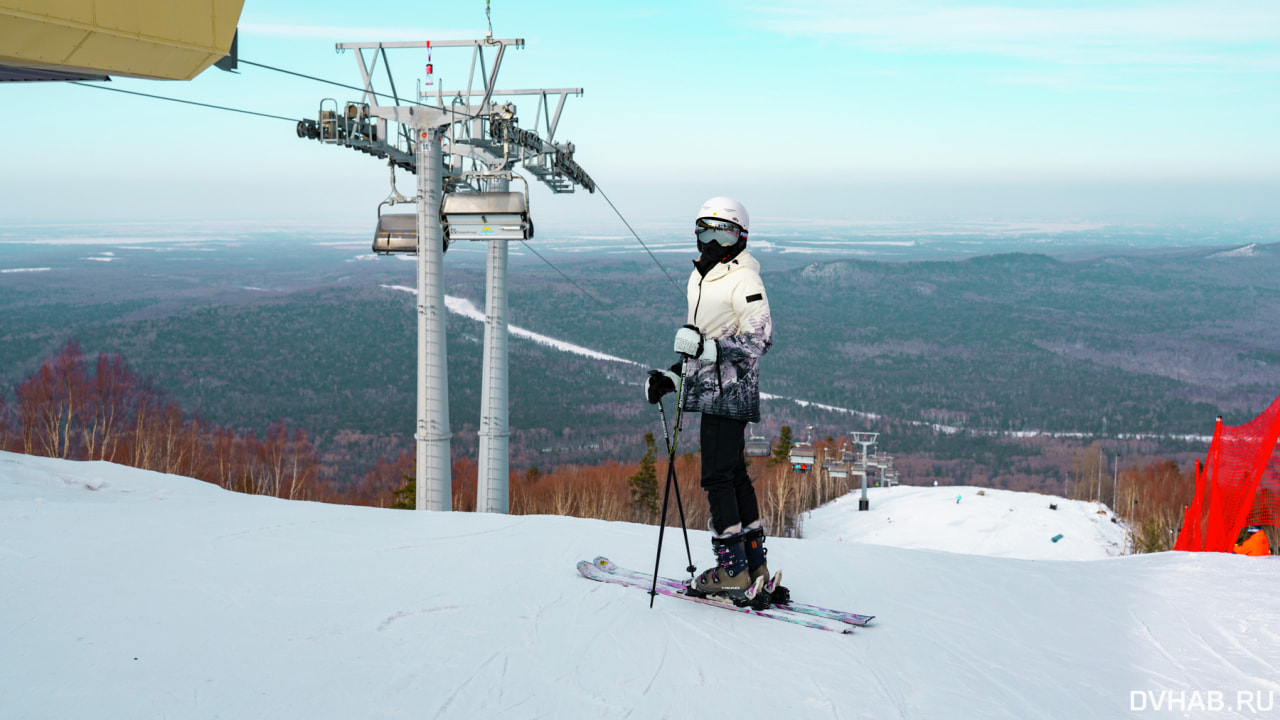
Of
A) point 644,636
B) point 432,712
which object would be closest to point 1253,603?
point 644,636

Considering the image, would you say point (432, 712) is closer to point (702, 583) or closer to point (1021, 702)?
point (702, 583)

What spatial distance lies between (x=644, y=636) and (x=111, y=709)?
8.25 feet

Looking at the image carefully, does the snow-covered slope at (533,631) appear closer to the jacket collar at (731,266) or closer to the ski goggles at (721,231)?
the jacket collar at (731,266)

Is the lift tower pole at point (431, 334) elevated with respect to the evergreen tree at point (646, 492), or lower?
elevated

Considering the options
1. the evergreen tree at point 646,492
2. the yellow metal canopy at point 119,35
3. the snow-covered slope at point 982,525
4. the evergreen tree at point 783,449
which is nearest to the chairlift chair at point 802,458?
the snow-covered slope at point 982,525

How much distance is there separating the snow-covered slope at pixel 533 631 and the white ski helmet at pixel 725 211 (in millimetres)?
2437

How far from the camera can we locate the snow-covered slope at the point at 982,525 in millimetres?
36250

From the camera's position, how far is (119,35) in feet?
12.9

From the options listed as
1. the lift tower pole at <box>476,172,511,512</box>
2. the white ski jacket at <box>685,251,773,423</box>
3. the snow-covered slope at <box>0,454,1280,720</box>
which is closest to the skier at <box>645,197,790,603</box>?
the white ski jacket at <box>685,251,773,423</box>

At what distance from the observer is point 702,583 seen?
5398 millimetres

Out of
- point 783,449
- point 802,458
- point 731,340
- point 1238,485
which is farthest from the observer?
point 783,449

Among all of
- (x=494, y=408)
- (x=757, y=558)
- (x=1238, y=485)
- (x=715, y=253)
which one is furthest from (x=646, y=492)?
(x=715, y=253)

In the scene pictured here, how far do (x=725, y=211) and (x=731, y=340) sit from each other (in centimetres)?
82

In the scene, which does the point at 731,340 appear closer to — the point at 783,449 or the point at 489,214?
the point at 489,214
